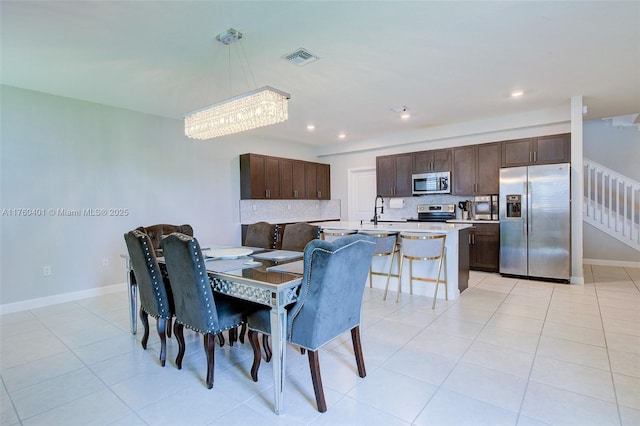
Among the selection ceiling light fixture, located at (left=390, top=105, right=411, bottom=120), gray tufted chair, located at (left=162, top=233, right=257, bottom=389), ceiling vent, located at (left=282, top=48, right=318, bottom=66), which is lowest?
gray tufted chair, located at (left=162, top=233, right=257, bottom=389)

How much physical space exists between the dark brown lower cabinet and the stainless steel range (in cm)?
Answer: 67

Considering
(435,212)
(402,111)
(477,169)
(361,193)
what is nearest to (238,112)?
(402,111)

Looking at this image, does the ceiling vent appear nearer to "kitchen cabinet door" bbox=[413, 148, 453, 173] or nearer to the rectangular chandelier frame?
the rectangular chandelier frame

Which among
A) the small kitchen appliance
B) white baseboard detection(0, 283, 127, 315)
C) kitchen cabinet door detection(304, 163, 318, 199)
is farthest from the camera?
kitchen cabinet door detection(304, 163, 318, 199)

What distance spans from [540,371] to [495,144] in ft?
13.1

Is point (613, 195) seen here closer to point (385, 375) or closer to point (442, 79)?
point (442, 79)

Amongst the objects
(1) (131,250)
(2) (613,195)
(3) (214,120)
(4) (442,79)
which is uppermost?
(4) (442,79)

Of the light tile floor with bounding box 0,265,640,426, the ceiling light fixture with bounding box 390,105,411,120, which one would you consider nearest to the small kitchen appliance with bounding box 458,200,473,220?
the ceiling light fixture with bounding box 390,105,411,120

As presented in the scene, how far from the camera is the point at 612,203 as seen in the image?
19.0 feet

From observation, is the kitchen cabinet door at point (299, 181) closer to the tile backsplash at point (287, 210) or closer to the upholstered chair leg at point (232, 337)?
the tile backsplash at point (287, 210)

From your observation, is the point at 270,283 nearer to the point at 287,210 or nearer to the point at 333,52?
the point at 333,52

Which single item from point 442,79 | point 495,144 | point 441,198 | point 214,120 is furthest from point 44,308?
point 495,144

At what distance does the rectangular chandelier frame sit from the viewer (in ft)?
8.81

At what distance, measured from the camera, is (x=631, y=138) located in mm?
5766
